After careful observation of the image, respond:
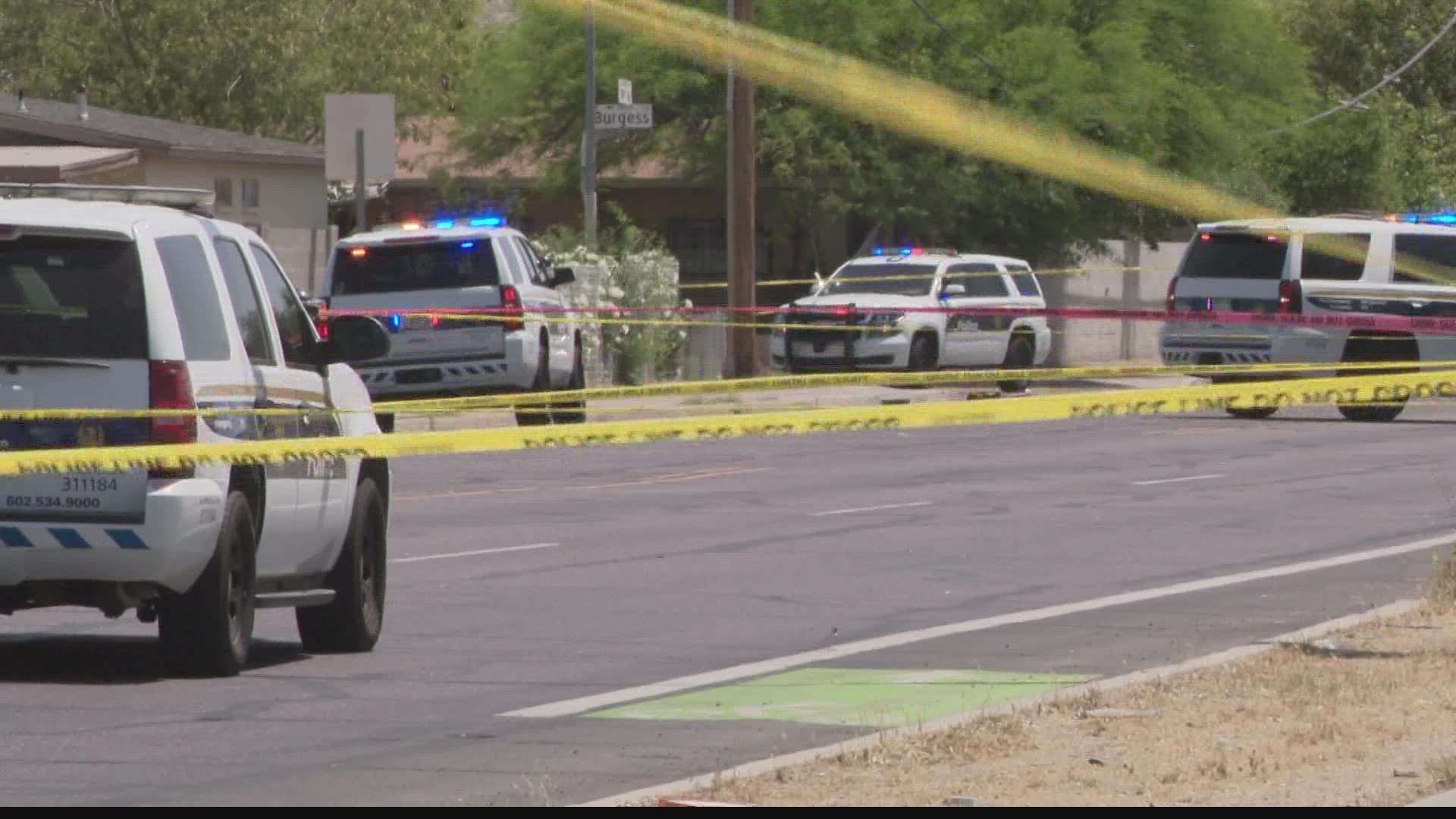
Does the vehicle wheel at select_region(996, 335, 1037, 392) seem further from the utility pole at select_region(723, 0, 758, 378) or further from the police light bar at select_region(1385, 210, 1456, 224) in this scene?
the police light bar at select_region(1385, 210, 1456, 224)

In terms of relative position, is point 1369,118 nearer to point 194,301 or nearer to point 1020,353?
point 1020,353

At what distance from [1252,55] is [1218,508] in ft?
78.4

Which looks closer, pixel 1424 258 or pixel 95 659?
pixel 95 659

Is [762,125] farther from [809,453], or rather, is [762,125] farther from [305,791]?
[305,791]

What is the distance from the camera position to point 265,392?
11.1m

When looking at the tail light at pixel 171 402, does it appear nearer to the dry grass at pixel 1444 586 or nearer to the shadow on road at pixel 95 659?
the shadow on road at pixel 95 659

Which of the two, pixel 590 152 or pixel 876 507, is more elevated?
pixel 590 152

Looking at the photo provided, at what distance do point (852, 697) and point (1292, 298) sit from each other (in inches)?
724

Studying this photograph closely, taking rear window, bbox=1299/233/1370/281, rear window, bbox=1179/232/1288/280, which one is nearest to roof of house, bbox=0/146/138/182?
rear window, bbox=1179/232/1288/280

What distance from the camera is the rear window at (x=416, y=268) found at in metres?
26.6

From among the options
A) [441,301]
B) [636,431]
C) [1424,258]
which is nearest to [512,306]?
[441,301]

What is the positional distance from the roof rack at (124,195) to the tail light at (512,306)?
14853 millimetres

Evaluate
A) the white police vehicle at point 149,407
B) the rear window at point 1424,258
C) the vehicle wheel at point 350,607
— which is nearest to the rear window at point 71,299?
the white police vehicle at point 149,407

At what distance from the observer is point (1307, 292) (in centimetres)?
2808
